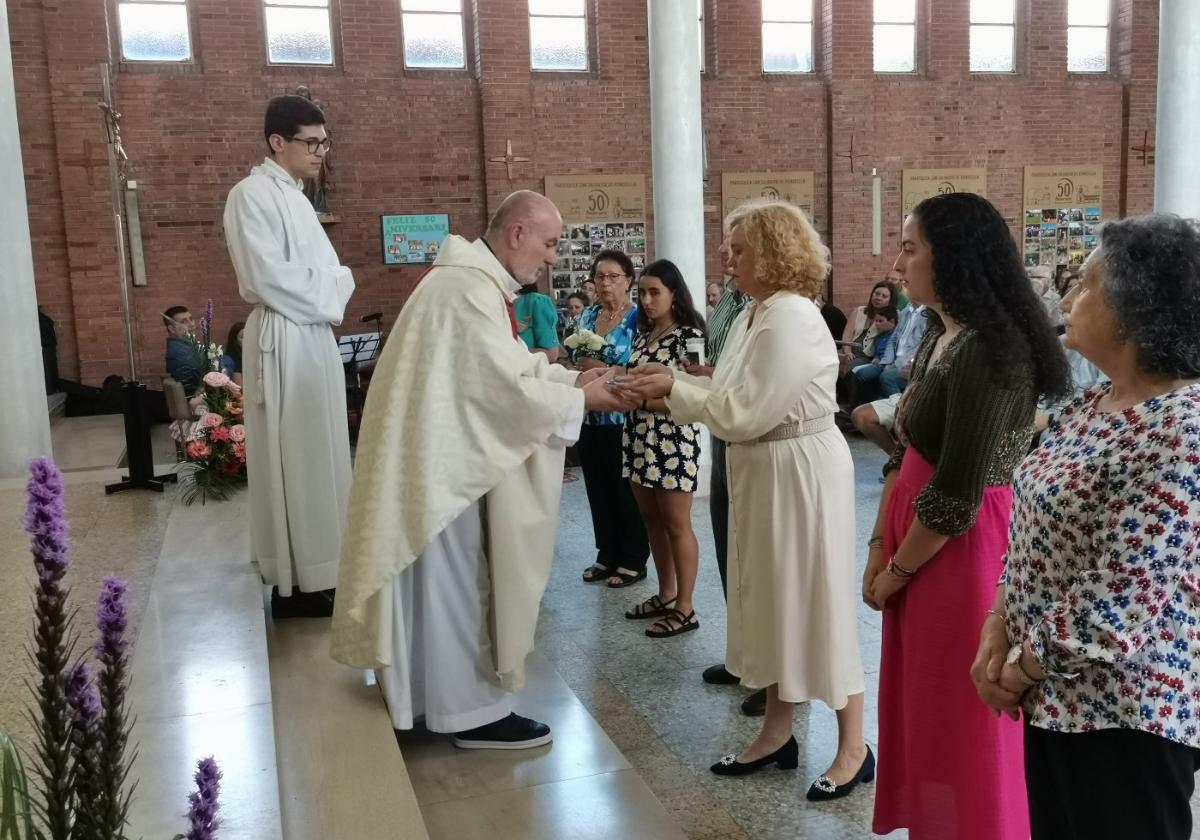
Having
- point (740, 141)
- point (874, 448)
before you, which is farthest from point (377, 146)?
point (874, 448)

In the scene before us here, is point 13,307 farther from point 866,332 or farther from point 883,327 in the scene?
point 866,332

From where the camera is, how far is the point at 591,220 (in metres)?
13.2

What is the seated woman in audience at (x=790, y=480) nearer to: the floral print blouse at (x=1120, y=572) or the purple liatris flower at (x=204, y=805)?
the floral print blouse at (x=1120, y=572)

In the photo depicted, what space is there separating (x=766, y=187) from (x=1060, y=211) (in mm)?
4414

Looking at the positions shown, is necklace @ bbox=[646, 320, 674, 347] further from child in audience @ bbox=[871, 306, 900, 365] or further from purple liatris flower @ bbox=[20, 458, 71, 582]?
child in audience @ bbox=[871, 306, 900, 365]

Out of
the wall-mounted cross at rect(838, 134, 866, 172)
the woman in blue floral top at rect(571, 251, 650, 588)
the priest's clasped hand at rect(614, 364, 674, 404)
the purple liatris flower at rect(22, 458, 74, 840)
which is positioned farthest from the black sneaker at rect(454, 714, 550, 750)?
the wall-mounted cross at rect(838, 134, 866, 172)

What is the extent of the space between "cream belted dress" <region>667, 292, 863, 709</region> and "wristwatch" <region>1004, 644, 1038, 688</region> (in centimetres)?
136

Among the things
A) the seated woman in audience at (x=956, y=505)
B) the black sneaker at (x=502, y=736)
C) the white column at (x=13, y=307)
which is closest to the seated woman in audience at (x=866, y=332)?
the white column at (x=13, y=307)

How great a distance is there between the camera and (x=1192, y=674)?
166 centimetres

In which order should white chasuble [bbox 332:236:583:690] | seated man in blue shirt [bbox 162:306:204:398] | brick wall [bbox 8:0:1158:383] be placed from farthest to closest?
brick wall [bbox 8:0:1158:383]
seated man in blue shirt [bbox 162:306:204:398]
white chasuble [bbox 332:236:583:690]

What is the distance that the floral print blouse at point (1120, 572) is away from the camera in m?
1.58

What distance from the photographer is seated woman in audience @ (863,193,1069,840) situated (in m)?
2.33

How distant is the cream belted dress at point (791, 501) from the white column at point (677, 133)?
14.6 feet

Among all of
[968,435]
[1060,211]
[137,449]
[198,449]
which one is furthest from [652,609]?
[1060,211]
